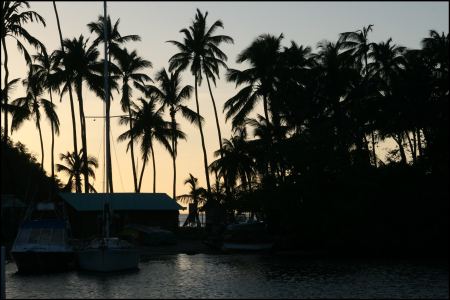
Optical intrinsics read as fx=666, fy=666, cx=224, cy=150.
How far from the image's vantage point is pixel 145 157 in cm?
7550

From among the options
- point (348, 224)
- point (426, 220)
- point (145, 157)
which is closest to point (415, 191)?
point (426, 220)

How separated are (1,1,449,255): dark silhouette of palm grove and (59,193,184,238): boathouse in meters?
4.23

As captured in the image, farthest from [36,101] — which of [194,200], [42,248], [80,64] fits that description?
[42,248]

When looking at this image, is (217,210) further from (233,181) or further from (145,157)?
(145,157)

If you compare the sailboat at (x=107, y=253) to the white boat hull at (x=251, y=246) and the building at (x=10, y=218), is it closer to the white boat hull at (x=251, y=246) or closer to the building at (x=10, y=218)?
the white boat hull at (x=251, y=246)

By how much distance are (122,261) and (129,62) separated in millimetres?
38182

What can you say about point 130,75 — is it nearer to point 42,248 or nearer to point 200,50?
point 200,50

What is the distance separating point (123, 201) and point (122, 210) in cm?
148

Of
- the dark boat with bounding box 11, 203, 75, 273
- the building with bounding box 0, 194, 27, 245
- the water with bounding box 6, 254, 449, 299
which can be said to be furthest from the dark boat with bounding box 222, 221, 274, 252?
the building with bounding box 0, 194, 27, 245

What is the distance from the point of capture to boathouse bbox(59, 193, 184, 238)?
59.3 m

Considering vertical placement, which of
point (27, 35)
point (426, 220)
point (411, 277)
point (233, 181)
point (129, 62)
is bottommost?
point (411, 277)

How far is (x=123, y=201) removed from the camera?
204ft

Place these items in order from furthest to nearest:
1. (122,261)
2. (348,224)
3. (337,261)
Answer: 1. (348,224)
2. (337,261)
3. (122,261)

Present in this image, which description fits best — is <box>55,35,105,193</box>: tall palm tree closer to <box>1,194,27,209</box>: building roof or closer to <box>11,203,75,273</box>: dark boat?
<box>1,194,27,209</box>: building roof
